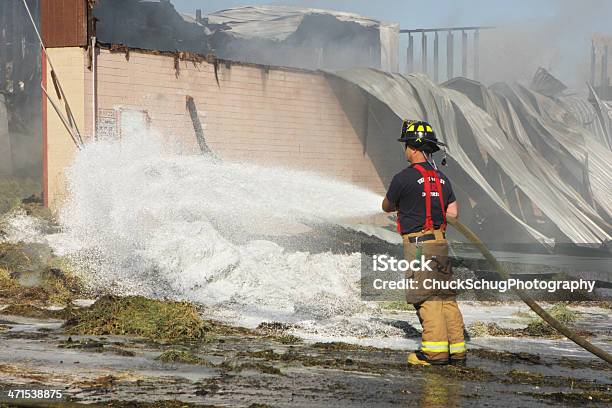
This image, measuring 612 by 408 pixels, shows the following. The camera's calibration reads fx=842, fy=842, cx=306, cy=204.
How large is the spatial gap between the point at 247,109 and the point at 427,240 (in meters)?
9.97

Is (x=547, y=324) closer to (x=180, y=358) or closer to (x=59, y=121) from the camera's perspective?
(x=180, y=358)

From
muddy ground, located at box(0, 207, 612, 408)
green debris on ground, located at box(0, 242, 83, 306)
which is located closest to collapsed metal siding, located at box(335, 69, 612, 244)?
muddy ground, located at box(0, 207, 612, 408)

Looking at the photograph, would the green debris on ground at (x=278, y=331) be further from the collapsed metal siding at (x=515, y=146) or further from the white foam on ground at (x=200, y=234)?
the collapsed metal siding at (x=515, y=146)

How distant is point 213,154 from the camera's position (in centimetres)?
1552

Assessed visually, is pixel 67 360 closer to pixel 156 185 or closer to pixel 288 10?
pixel 156 185

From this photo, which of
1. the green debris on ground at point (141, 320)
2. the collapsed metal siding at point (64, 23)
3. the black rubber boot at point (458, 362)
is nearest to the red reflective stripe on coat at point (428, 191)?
the black rubber boot at point (458, 362)

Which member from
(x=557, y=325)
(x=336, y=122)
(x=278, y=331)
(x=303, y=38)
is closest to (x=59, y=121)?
(x=336, y=122)

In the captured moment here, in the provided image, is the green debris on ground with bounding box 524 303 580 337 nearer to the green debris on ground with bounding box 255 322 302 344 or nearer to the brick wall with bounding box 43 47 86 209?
the green debris on ground with bounding box 255 322 302 344

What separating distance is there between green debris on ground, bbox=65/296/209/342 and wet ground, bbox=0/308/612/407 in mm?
247

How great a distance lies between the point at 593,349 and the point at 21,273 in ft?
23.6

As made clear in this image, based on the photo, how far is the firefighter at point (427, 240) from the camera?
6.45m

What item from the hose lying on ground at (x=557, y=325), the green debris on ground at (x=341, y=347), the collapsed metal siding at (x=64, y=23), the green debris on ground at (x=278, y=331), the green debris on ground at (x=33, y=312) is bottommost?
the green debris on ground at (x=33, y=312)

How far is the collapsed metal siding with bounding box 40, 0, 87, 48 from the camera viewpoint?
14.2 meters

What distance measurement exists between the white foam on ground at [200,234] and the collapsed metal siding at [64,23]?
236 cm
